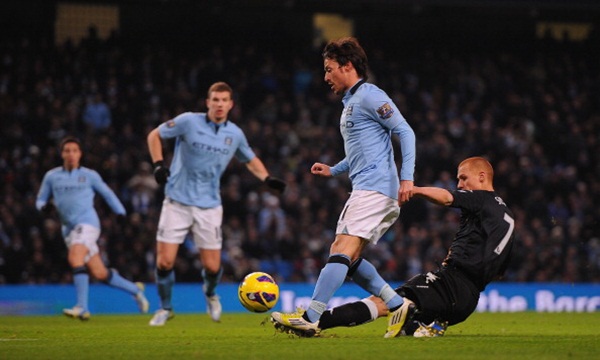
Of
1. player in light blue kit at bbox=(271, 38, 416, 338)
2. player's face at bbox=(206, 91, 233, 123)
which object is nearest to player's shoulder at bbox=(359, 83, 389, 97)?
player in light blue kit at bbox=(271, 38, 416, 338)

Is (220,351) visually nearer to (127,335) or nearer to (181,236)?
(127,335)

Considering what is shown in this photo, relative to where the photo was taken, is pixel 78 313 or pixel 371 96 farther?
pixel 78 313

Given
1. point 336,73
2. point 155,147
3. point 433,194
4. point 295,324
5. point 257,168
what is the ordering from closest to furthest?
point 433,194, point 295,324, point 336,73, point 155,147, point 257,168

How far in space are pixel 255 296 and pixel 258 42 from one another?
55.2 feet

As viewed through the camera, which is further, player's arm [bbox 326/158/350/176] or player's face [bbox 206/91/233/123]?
player's face [bbox 206/91/233/123]

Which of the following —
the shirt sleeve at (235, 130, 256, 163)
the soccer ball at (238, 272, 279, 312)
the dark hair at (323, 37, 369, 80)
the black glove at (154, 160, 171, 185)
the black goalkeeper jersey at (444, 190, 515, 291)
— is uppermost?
the dark hair at (323, 37, 369, 80)

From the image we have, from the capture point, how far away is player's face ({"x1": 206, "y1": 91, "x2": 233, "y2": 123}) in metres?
10.8

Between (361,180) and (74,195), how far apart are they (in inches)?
249

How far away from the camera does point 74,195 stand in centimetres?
1298

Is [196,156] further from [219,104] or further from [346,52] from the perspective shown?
[346,52]

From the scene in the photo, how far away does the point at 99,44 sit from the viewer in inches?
869

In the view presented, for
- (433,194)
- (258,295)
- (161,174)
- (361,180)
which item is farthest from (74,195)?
(433,194)

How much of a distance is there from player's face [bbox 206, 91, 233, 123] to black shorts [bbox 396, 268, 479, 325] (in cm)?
385

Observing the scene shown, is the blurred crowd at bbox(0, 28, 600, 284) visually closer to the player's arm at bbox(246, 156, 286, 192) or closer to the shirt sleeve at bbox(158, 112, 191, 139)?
the player's arm at bbox(246, 156, 286, 192)
